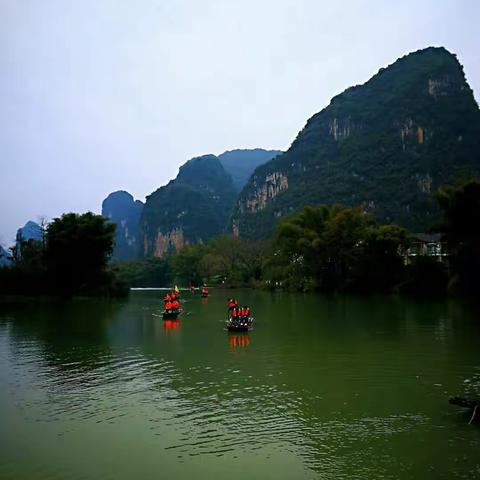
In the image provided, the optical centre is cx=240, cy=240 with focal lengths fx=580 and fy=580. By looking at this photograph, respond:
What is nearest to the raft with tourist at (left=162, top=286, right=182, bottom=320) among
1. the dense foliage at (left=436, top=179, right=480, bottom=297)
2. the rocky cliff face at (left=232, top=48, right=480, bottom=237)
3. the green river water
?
the green river water

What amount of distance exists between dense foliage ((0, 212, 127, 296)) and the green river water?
36937 mm

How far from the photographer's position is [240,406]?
14.1 meters

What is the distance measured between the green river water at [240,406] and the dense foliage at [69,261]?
36.9 meters

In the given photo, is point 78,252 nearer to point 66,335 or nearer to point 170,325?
point 170,325

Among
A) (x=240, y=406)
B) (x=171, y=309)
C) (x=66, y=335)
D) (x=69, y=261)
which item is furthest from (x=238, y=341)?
(x=69, y=261)

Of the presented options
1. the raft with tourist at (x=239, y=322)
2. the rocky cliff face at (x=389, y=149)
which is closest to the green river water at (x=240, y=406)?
the raft with tourist at (x=239, y=322)

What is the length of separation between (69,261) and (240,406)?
182 ft

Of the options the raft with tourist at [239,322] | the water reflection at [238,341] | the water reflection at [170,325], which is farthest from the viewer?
the water reflection at [170,325]

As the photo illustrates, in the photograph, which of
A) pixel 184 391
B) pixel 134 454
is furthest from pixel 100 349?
pixel 134 454

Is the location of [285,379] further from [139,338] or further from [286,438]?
[139,338]

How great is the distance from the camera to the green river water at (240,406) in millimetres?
10172

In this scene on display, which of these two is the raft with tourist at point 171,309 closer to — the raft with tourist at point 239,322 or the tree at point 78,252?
the raft with tourist at point 239,322

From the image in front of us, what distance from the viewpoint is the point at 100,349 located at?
24531mm

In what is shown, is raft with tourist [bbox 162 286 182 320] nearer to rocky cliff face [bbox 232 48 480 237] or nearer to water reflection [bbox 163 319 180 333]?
water reflection [bbox 163 319 180 333]
